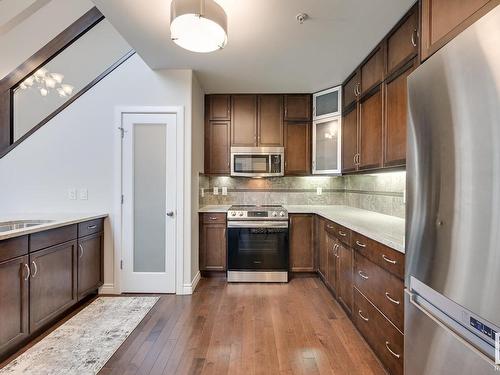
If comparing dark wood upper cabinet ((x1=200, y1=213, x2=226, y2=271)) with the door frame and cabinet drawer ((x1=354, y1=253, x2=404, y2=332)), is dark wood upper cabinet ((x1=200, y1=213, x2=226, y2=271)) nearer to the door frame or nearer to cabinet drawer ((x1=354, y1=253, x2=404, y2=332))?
the door frame

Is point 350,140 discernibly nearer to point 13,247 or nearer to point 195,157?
point 195,157

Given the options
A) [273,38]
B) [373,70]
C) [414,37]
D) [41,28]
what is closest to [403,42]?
[414,37]

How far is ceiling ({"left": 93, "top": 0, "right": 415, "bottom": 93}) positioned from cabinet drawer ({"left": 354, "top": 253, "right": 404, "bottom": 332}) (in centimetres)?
186

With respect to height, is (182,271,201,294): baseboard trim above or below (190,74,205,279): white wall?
below

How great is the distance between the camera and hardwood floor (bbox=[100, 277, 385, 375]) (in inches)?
70.2

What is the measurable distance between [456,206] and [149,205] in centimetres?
275

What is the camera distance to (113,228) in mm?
2924

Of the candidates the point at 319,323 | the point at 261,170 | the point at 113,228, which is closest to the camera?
the point at 319,323

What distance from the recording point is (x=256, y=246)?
3332 mm

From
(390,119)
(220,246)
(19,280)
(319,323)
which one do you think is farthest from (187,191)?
(390,119)

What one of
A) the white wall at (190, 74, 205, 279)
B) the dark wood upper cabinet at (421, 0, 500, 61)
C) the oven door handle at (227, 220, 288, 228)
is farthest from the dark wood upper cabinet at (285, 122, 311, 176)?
the dark wood upper cabinet at (421, 0, 500, 61)

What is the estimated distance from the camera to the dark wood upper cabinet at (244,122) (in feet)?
12.2

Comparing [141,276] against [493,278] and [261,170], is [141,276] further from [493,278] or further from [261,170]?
[493,278]

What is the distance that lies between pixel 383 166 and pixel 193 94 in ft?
7.13
